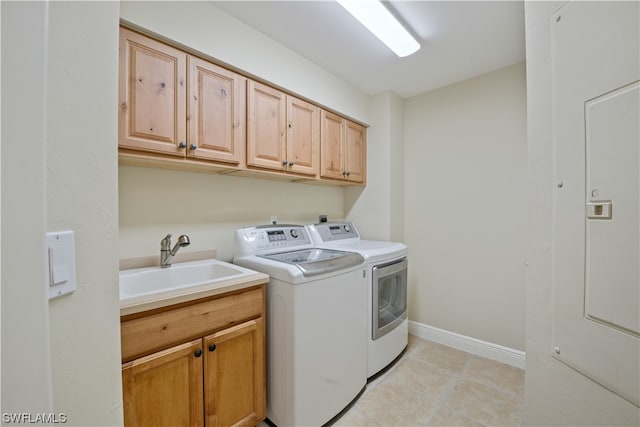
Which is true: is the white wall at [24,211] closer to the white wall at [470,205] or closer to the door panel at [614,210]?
the door panel at [614,210]

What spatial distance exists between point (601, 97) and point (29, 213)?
122 centimetres

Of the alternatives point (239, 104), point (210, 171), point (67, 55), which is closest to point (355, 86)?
point (239, 104)

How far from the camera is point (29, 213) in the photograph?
42 cm

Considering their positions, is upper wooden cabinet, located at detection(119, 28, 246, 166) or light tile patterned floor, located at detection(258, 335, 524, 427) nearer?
upper wooden cabinet, located at detection(119, 28, 246, 166)

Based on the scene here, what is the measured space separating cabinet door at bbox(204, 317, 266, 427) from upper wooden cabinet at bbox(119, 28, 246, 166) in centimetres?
101

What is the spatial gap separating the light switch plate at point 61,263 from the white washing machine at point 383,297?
154cm

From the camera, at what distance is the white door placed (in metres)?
0.57

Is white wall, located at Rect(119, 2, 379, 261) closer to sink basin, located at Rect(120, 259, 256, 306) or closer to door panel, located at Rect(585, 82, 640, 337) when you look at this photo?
sink basin, located at Rect(120, 259, 256, 306)

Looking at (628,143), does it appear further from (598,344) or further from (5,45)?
(5,45)

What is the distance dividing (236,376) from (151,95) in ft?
4.98

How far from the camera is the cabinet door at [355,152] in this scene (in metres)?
2.52

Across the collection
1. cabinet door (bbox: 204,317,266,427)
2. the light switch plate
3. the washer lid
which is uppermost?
the light switch plate
